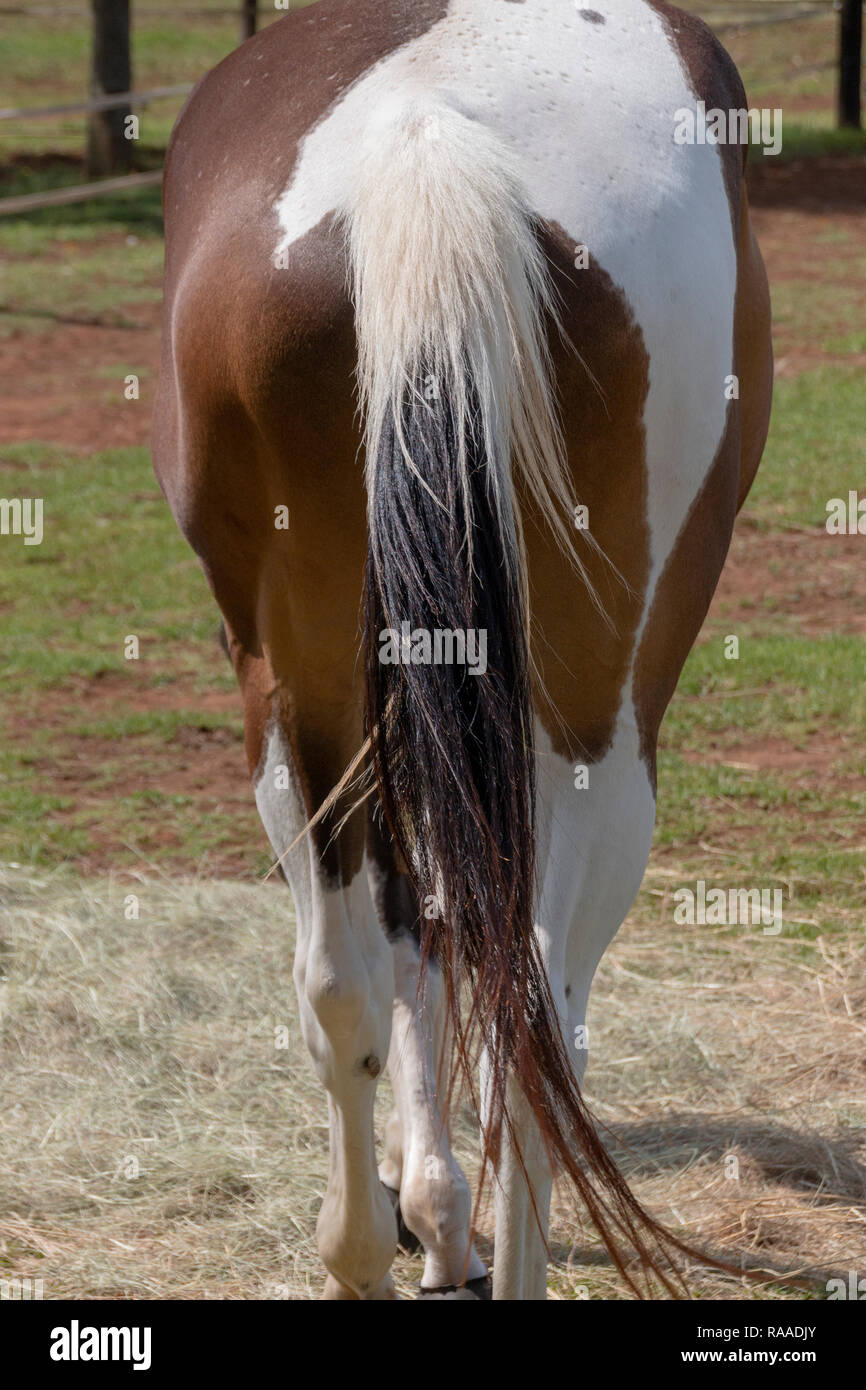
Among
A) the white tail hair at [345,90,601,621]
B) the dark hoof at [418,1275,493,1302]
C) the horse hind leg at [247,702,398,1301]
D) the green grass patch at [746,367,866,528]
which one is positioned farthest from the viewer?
the green grass patch at [746,367,866,528]

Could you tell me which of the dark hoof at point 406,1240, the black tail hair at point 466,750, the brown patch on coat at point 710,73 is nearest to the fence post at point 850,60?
the brown patch on coat at point 710,73

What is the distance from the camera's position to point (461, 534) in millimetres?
1766

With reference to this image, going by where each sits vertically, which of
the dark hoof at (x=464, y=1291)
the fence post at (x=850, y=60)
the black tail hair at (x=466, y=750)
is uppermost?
the fence post at (x=850, y=60)

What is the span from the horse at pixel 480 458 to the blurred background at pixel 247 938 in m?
0.87

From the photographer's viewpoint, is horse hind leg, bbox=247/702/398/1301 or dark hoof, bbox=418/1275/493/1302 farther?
dark hoof, bbox=418/1275/493/1302

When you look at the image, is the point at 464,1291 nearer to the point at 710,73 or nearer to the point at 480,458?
the point at 480,458

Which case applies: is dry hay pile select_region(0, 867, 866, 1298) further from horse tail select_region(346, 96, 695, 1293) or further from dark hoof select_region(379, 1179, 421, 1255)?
horse tail select_region(346, 96, 695, 1293)

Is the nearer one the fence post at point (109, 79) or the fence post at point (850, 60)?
the fence post at point (109, 79)

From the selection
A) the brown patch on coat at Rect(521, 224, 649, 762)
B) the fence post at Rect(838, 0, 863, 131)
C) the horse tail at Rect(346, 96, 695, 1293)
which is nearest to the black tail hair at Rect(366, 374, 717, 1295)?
the horse tail at Rect(346, 96, 695, 1293)

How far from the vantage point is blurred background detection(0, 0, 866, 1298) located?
283 centimetres

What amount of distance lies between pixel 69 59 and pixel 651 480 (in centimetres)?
2171

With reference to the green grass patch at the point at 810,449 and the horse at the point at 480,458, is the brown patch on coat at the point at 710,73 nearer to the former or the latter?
the horse at the point at 480,458

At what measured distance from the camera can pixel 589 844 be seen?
2.03 metres

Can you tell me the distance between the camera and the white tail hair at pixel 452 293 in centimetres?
173
